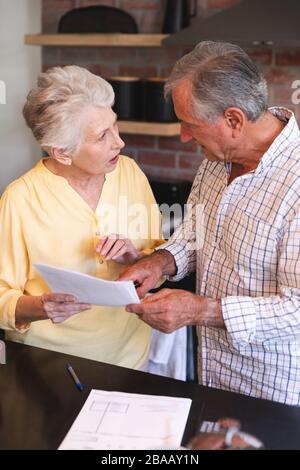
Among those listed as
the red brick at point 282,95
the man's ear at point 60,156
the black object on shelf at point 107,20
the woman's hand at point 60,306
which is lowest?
the woman's hand at point 60,306

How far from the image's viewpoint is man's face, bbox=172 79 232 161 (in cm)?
139

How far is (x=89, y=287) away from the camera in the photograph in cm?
130

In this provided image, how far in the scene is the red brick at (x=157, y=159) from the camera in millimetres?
Answer: 2928

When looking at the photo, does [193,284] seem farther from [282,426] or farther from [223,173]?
[282,426]

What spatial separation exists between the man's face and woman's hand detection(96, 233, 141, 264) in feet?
1.05

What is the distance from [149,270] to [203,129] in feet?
1.25

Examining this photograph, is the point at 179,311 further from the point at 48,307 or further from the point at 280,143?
the point at 280,143

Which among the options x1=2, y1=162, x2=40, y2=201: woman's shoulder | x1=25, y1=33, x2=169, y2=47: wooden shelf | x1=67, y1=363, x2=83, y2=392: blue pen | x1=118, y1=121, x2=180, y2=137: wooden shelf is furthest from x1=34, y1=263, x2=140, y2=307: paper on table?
x1=25, y1=33, x2=169, y2=47: wooden shelf

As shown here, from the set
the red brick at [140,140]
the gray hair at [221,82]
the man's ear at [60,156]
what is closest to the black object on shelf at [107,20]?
the red brick at [140,140]

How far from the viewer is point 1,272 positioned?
5.17 ft

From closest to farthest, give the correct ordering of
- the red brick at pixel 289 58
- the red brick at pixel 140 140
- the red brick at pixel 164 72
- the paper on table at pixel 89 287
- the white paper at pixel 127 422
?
the white paper at pixel 127 422
the paper on table at pixel 89 287
the red brick at pixel 289 58
the red brick at pixel 164 72
the red brick at pixel 140 140

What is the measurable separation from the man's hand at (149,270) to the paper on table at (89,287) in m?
0.19

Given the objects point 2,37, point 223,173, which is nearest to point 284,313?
point 223,173

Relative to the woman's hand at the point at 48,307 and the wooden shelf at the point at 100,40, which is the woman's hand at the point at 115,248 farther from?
the wooden shelf at the point at 100,40
